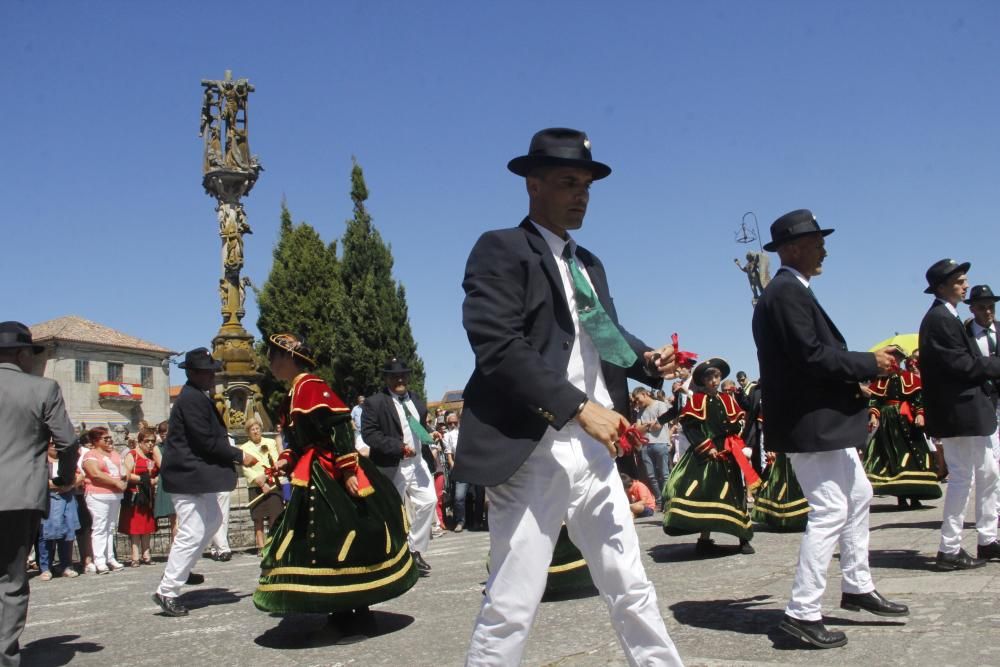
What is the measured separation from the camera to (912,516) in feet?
34.2

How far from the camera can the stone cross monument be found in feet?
85.0

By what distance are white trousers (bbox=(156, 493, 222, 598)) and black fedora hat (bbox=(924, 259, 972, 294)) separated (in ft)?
19.4

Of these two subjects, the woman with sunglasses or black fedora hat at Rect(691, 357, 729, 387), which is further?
the woman with sunglasses

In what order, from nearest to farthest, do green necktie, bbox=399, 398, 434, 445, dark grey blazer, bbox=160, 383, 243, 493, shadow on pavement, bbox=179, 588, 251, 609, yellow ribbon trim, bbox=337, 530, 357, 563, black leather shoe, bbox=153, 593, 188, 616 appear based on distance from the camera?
yellow ribbon trim, bbox=337, 530, 357, 563 → black leather shoe, bbox=153, 593, 188, 616 → dark grey blazer, bbox=160, 383, 243, 493 → shadow on pavement, bbox=179, 588, 251, 609 → green necktie, bbox=399, 398, 434, 445

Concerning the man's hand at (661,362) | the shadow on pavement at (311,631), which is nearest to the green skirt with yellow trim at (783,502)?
the shadow on pavement at (311,631)

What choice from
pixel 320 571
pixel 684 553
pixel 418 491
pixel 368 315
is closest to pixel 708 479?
pixel 684 553

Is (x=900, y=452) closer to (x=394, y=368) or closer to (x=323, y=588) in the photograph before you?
(x=394, y=368)

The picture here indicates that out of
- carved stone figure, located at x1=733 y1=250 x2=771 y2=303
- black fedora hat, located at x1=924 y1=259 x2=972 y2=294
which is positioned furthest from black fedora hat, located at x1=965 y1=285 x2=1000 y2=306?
carved stone figure, located at x1=733 y1=250 x2=771 y2=303

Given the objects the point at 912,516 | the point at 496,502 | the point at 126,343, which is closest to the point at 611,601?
the point at 496,502

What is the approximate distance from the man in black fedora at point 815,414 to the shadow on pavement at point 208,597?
16.7ft

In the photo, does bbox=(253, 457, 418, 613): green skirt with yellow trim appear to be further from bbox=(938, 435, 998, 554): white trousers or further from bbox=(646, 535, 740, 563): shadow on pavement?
bbox=(938, 435, 998, 554): white trousers

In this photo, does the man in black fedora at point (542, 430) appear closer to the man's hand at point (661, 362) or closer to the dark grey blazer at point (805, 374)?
the man's hand at point (661, 362)

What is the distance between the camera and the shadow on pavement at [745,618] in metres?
4.55

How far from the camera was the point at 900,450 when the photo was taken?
11133mm
